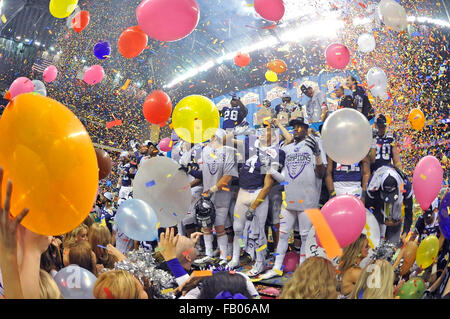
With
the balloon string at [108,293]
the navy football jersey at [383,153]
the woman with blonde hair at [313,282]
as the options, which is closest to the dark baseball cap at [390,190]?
the navy football jersey at [383,153]

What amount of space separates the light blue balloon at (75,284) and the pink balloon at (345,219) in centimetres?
158

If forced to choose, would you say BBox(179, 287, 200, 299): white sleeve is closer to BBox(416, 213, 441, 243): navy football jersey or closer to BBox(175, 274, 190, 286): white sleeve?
BBox(175, 274, 190, 286): white sleeve

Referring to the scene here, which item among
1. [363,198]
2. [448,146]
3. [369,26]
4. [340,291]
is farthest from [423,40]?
[340,291]

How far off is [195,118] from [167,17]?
0.93m

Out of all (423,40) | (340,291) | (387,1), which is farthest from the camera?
(423,40)

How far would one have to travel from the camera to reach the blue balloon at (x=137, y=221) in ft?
9.90

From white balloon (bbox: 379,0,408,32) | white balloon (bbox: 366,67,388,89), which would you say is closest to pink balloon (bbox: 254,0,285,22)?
white balloon (bbox: 379,0,408,32)

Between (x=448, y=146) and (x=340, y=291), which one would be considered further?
(x=448, y=146)

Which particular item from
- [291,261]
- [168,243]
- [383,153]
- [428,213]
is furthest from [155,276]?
[383,153]

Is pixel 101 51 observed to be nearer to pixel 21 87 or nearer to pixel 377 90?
pixel 21 87

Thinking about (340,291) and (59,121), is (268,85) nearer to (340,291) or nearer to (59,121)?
(340,291)

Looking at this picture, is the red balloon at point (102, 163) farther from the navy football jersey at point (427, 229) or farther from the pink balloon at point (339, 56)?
the pink balloon at point (339, 56)

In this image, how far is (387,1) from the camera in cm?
508
